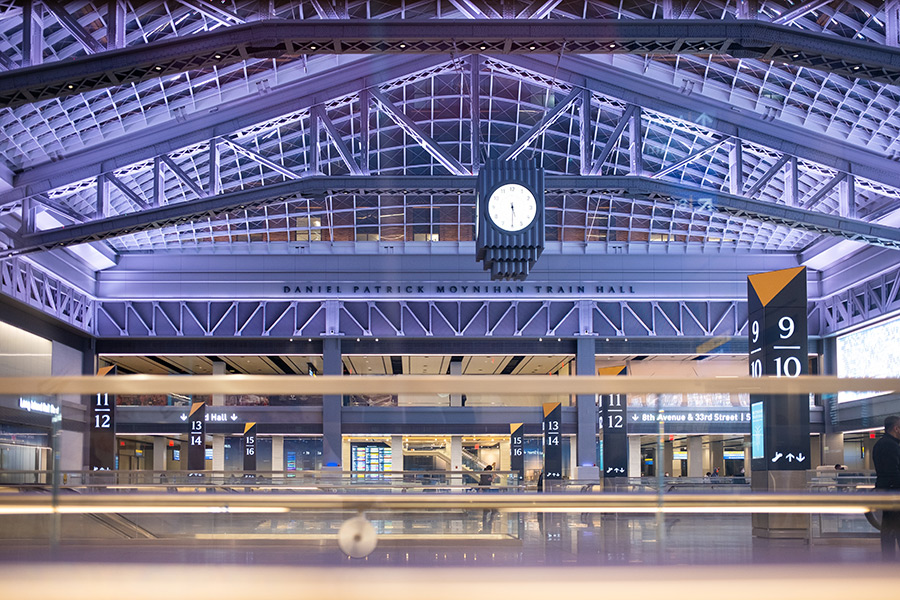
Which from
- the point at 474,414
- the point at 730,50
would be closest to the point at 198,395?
the point at 474,414

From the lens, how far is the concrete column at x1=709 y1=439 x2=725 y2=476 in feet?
24.1

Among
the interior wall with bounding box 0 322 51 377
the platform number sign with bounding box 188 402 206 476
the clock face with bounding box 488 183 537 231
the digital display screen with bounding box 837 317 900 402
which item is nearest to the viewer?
the platform number sign with bounding box 188 402 206 476

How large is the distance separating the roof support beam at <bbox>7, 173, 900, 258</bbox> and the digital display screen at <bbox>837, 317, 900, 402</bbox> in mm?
13994

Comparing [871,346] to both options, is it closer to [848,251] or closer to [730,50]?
[848,251]

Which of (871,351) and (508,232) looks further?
(871,351)

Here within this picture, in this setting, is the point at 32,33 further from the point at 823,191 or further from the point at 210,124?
the point at 823,191

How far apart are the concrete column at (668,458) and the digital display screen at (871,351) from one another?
3981 cm

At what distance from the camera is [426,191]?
95.4 feet

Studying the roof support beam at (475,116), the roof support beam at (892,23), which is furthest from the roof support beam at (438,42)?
the roof support beam at (475,116)

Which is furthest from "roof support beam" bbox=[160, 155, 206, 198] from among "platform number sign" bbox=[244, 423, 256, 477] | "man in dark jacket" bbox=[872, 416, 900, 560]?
"man in dark jacket" bbox=[872, 416, 900, 560]

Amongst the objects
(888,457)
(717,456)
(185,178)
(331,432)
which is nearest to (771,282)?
(717,456)

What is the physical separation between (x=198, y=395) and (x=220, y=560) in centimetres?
101

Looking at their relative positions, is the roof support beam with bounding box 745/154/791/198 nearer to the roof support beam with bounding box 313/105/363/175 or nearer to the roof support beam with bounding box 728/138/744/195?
the roof support beam with bounding box 728/138/744/195

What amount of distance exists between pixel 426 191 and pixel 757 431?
75.0 feet
